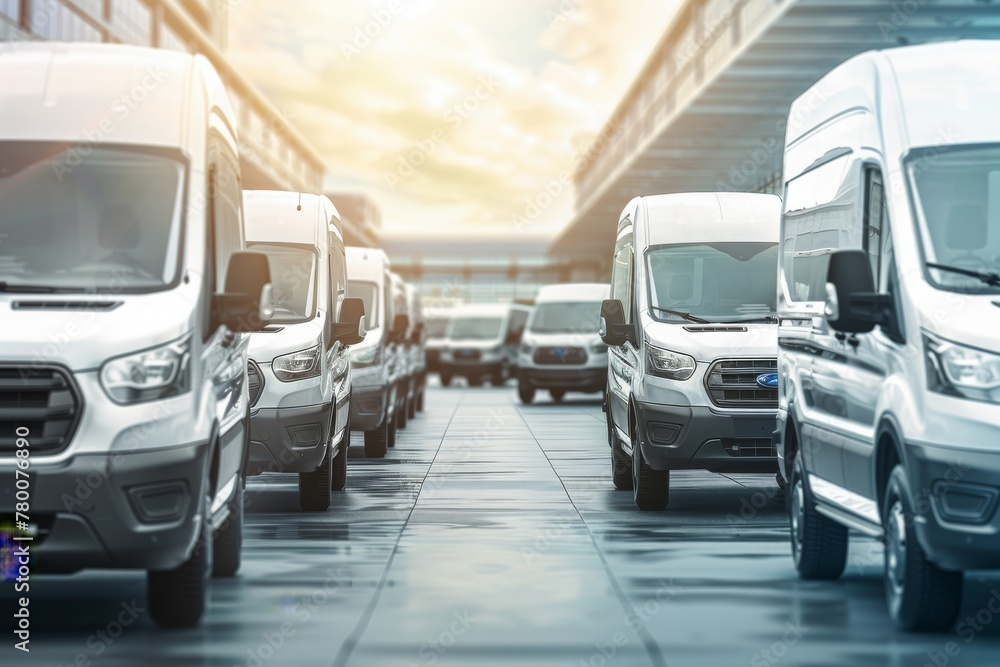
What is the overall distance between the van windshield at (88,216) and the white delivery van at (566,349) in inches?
932

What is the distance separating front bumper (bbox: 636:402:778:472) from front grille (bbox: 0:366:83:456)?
6.03m

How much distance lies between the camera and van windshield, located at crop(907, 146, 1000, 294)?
7.38 meters

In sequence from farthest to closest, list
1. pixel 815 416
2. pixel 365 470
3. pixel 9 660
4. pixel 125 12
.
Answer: pixel 125 12, pixel 365 470, pixel 815 416, pixel 9 660

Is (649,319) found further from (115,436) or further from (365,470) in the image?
(115,436)

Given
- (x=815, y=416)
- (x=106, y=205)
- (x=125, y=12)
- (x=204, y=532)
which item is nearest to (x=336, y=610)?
(x=204, y=532)

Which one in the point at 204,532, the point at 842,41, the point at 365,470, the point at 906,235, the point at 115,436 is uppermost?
the point at 842,41

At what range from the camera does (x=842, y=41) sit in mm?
24875

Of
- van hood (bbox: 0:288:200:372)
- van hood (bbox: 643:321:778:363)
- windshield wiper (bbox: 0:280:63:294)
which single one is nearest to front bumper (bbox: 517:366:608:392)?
van hood (bbox: 643:321:778:363)

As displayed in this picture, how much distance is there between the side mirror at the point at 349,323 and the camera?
13.1 metres

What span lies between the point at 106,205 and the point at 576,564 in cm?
347

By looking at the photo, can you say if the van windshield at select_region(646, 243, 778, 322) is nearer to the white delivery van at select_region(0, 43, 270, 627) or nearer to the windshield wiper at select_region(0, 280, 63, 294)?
the white delivery van at select_region(0, 43, 270, 627)

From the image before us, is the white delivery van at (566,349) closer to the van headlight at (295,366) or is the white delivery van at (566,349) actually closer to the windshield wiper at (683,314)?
the windshield wiper at (683,314)

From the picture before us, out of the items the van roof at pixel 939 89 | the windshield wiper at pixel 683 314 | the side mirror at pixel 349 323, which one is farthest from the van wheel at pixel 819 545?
the side mirror at pixel 349 323

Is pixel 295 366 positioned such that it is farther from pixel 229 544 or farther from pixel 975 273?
pixel 975 273
